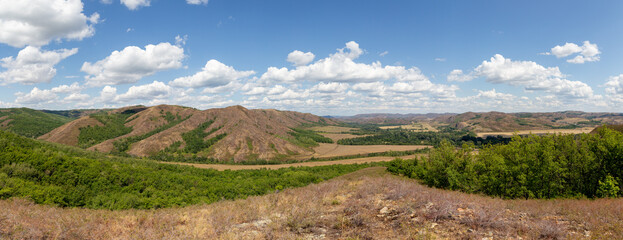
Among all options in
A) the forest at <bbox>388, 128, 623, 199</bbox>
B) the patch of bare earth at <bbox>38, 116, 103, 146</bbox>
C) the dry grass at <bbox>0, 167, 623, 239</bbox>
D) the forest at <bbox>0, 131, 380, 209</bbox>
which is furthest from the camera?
the patch of bare earth at <bbox>38, 116, 103, 146</bbox>

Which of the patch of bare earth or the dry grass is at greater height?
the dry grass

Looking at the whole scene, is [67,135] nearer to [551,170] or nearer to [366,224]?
[366,224]

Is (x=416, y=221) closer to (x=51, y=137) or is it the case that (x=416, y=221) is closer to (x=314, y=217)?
(x=314, y=217)

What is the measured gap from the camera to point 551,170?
111 ft

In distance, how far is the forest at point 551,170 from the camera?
32938 mm

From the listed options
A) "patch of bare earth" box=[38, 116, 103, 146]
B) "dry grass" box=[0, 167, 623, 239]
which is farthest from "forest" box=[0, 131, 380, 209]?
"patch of bare earth" box=[38, 116, 103, 146]

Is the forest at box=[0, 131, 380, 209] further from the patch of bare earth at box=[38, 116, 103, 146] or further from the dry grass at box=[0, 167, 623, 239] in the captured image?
the patch of bare earth at box=[38, 116, 103, 146]

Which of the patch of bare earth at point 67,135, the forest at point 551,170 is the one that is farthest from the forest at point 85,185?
the patch of bare earth at point 67,135

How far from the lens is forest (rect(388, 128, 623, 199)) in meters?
32.9

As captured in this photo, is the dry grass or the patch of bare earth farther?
the patch of bare earth

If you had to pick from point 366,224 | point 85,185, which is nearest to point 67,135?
point 85,185

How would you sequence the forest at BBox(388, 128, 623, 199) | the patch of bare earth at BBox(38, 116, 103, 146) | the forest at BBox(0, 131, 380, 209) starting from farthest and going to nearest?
the patch of bare earth at BBox(38, 116, 103, 146)
the forest at BBox(388, 128, 623, 199)
the forest at BBox(0, 131, 380, 209)

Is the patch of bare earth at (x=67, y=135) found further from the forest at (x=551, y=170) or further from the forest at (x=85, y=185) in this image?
the forest at (x=551, y=170)

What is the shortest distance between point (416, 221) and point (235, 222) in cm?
1145
